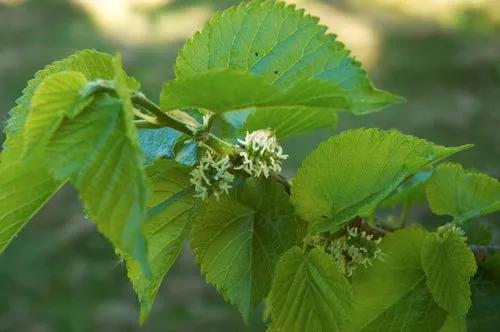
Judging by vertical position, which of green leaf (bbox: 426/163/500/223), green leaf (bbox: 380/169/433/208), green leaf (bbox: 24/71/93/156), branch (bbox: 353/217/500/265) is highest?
green leaf (bbox: 24/71/93/156)

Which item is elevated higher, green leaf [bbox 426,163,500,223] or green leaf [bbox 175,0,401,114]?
green leaf [bbox 175,0,401,114]

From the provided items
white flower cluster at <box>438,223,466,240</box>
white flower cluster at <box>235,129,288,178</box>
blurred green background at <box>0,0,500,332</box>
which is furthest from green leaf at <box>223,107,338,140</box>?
blurred green background at <box>0,0,500,332</box>

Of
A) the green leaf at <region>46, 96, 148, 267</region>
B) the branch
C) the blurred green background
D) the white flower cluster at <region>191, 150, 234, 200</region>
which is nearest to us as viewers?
the green leaf at <region>46, 96, 148, 267</region>

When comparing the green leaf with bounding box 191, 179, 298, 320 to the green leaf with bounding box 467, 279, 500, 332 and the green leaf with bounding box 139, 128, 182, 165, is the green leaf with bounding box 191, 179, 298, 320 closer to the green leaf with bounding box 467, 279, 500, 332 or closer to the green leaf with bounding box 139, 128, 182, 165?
the green leaf with bounding box 139, 128, 182, 165

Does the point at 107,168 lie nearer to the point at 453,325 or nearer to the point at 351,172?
the point at 351,172

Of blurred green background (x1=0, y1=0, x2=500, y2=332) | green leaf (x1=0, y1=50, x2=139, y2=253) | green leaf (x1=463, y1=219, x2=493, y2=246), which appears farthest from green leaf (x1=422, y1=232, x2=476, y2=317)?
blurred green background (x1=0, y1=0, x2=500, y2=332)

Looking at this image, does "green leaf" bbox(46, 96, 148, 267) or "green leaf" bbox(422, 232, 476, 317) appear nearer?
"green leaf" bbox(46, 96, 148, 267)

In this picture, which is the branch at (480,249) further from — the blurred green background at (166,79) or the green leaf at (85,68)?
the blurred green background at (166,79)

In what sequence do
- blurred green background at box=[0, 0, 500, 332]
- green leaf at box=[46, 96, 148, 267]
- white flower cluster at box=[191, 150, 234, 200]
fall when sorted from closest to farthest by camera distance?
green leaf at box=[46, 96, 148, 267]
white flower cluster at box=[191, 150, 234, 200]
blurred green background at box=[0, 0, 500, 332]

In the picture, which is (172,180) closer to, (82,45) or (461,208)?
(461,208)
